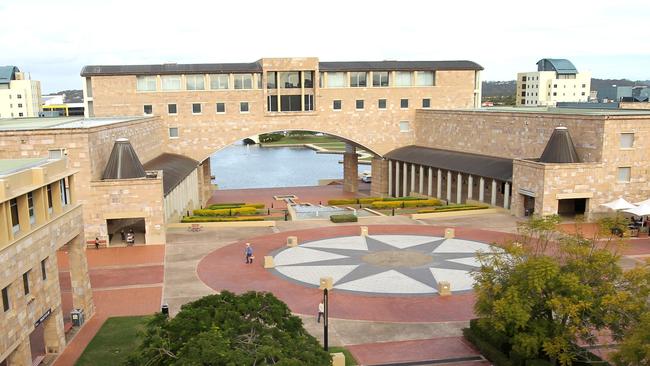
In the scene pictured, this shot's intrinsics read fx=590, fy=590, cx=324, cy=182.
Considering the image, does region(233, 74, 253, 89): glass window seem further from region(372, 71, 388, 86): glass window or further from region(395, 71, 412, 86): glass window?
region(395, 71, 412, 86): glass window

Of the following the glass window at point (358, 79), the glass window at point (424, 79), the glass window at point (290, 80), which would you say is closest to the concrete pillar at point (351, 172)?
the glass window at point (358, 79)

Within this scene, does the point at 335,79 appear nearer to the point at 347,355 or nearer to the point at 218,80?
the point at 218,80

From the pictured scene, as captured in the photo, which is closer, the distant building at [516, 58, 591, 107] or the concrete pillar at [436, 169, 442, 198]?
the concrete pillar at [436, 169, 442, 198]

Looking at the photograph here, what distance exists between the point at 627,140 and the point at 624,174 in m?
2.76

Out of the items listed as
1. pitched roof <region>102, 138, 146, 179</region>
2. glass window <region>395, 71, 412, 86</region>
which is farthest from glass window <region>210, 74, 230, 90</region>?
pitched roof <region>102, 138, 146, 179</region>

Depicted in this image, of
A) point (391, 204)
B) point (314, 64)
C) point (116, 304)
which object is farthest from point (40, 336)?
point (314, 64)

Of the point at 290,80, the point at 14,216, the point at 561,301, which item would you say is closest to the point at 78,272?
the point at 14,216

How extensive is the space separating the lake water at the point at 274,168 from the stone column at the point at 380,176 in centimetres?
1667

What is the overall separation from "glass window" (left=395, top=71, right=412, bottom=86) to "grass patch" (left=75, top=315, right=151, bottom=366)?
48.8m

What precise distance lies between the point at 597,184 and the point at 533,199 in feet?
16.5

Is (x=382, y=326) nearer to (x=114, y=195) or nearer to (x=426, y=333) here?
(x=426, y=333)

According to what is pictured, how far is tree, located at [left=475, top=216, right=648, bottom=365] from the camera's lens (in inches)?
750

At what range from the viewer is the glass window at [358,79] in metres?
68.4

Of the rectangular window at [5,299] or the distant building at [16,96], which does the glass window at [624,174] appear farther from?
the distant building at [16,96]
